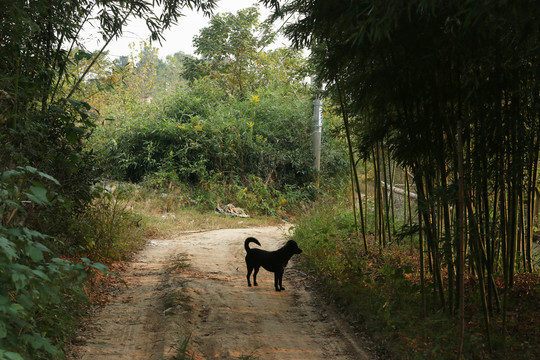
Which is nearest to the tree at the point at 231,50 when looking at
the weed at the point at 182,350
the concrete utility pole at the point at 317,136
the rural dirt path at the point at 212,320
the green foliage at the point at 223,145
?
the green foliage at the point at 223,145

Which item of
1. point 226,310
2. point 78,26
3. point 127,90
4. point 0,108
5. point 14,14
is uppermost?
point 127,90

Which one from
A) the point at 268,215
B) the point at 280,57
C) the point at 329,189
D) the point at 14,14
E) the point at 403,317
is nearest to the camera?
the point at 14,14

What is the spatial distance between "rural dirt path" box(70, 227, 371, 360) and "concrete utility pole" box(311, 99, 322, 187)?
27.0 ft

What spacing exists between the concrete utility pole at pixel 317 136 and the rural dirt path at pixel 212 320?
8235mm

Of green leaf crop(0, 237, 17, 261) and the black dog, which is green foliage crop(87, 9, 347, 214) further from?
green leaf crop(0, 237, 17, 261)

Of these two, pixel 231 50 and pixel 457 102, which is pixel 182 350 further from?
pixel 231 50

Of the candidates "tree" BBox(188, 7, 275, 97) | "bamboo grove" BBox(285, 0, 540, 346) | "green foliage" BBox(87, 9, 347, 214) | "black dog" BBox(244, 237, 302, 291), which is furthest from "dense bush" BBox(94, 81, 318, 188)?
"bamboo grove" BBox(285, 0, 540, 346)

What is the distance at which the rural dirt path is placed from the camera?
378 centimetres

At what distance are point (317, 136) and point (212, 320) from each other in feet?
35.4

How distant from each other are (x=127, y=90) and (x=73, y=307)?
725 inches

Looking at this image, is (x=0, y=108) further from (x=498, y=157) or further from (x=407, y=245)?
(x=407, y=245)

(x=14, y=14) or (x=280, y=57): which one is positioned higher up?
(x=280, y=57)

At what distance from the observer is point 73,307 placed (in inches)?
170

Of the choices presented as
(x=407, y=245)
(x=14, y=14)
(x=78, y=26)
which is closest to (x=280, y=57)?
(x=407, y=245)
